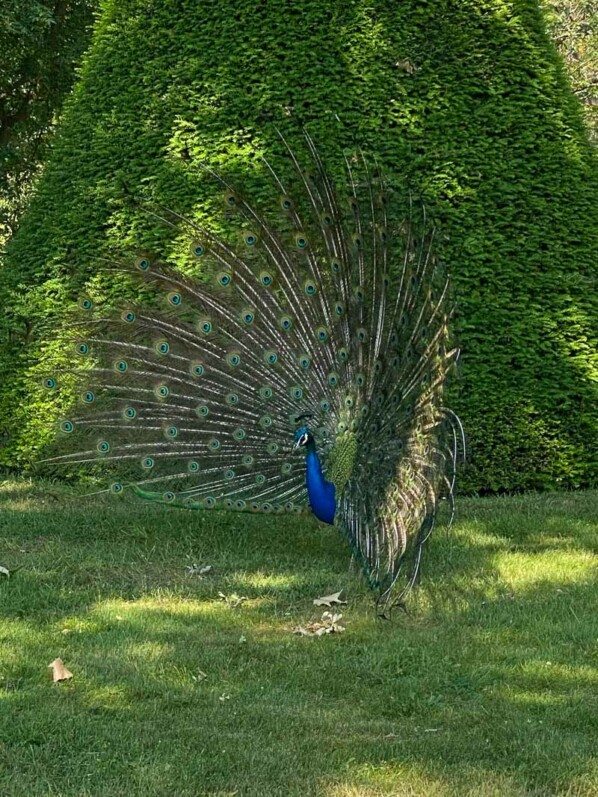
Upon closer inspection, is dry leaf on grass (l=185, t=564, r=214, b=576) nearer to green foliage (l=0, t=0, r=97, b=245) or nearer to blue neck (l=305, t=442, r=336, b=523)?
blue neck (l=305, t=442, r=336, b=523)

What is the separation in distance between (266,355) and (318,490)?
914 mm

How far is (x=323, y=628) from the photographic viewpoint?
4.95 metres

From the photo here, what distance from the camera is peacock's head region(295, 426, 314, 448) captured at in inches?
226

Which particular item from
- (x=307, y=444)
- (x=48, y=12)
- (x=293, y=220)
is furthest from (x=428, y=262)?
(x=48, y=12)

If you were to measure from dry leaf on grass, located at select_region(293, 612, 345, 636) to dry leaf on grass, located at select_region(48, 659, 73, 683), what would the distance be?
1.14m

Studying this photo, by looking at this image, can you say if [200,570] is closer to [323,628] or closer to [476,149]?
[323,628]

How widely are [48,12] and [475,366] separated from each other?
5.68 m

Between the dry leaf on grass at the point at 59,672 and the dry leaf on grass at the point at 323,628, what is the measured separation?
1.14 meters

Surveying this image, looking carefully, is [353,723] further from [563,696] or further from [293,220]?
[293,220]

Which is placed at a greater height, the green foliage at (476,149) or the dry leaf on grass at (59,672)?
the green foliage at (476,149)

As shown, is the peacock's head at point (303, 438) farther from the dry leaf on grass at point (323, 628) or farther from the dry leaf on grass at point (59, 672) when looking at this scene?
the dry leaf on grass at point (59, 672)

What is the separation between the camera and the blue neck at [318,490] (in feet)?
18.8

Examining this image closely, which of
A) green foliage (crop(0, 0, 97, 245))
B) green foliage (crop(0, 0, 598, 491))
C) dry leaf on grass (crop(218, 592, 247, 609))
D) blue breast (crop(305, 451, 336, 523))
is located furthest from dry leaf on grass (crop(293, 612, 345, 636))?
green foliage (crop(0, 0, 97, 245))

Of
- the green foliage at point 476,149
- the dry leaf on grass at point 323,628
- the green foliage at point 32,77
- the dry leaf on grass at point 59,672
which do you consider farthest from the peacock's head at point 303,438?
the green foliage at point 32,77
